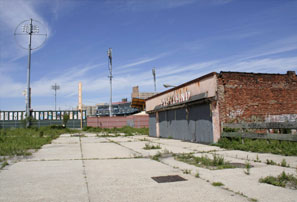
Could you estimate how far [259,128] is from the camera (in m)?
11.1

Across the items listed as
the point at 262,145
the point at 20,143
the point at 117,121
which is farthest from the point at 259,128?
the point at 117,121

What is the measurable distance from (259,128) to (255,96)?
3616 millimetres

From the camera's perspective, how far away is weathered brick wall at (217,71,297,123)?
44.8 ft

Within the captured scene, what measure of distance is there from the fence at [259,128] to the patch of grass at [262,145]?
0.63 ft

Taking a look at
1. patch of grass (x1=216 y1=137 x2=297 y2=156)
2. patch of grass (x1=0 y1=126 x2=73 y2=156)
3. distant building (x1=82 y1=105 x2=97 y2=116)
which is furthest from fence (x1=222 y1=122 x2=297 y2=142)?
distant building (x1=82 y1=105 x2=97 y2=116)

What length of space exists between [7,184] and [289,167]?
6555mm

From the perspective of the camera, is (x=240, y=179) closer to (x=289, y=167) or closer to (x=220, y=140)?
(x=289, y=167)

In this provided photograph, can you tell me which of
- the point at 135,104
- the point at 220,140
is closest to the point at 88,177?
the point at 220,140

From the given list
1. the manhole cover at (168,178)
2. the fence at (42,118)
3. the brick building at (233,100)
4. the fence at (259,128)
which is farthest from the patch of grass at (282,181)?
the fence at (42,118)

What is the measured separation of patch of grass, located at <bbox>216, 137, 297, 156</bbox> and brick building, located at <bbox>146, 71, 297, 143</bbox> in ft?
4.52

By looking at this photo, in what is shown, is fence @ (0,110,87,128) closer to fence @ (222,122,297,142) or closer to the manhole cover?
fence @ (222,122,297,142)

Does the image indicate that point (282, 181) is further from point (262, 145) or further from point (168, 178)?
point (262, 145)

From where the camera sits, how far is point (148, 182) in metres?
5.46

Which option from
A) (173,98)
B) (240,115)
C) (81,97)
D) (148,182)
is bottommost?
(148,182)
